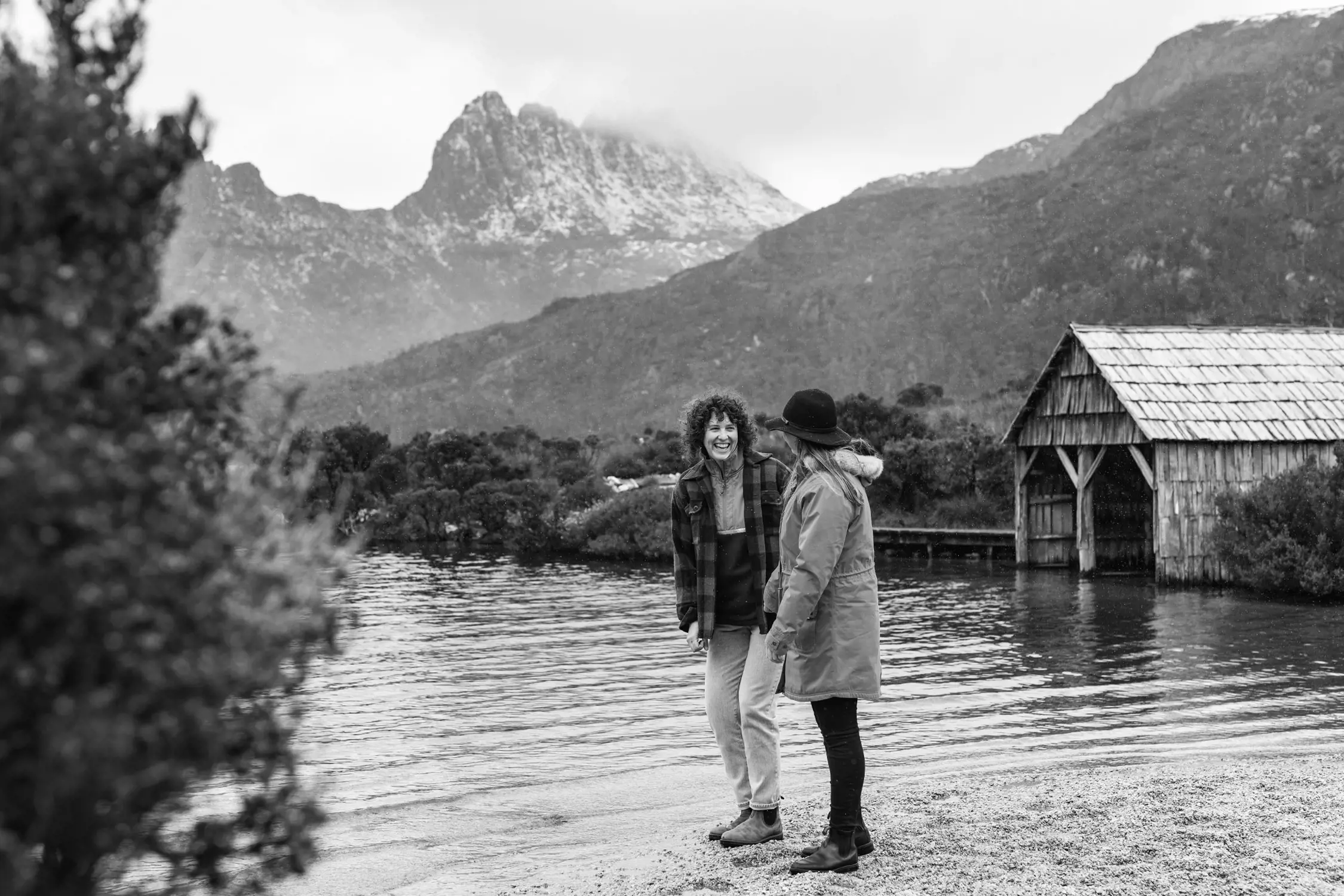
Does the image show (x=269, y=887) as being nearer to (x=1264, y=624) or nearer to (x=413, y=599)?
Answer: (x=1264, y=624)

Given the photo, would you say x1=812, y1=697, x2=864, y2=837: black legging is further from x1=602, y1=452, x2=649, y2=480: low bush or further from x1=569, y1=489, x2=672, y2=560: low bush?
x1=602, y1=452, x2=649, y2=480: low bush

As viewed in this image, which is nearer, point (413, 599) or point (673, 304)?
point (413, 599)

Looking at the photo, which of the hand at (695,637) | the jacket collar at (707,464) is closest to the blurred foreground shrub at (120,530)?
the hand at (695,637)

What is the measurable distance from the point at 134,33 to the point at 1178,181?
251ft

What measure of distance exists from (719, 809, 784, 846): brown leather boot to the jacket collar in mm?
1768

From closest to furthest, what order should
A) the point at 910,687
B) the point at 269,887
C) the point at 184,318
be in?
the point at 184,318 < the point at 269,887 < the point at 910,687

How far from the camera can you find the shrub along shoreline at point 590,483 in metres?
34.5

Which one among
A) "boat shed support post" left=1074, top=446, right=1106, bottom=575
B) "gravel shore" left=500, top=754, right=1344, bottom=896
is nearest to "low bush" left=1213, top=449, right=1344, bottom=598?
"boat shed support post" left=1074, top=446, right=1106, bottom=575

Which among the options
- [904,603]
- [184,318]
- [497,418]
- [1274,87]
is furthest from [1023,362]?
[184,318]

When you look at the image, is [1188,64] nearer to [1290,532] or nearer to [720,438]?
[1290,532]

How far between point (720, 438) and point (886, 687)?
7.79 metres

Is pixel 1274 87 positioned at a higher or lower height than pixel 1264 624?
higher

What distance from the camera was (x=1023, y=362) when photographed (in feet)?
206

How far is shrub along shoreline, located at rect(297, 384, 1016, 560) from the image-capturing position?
34469 millimetres
